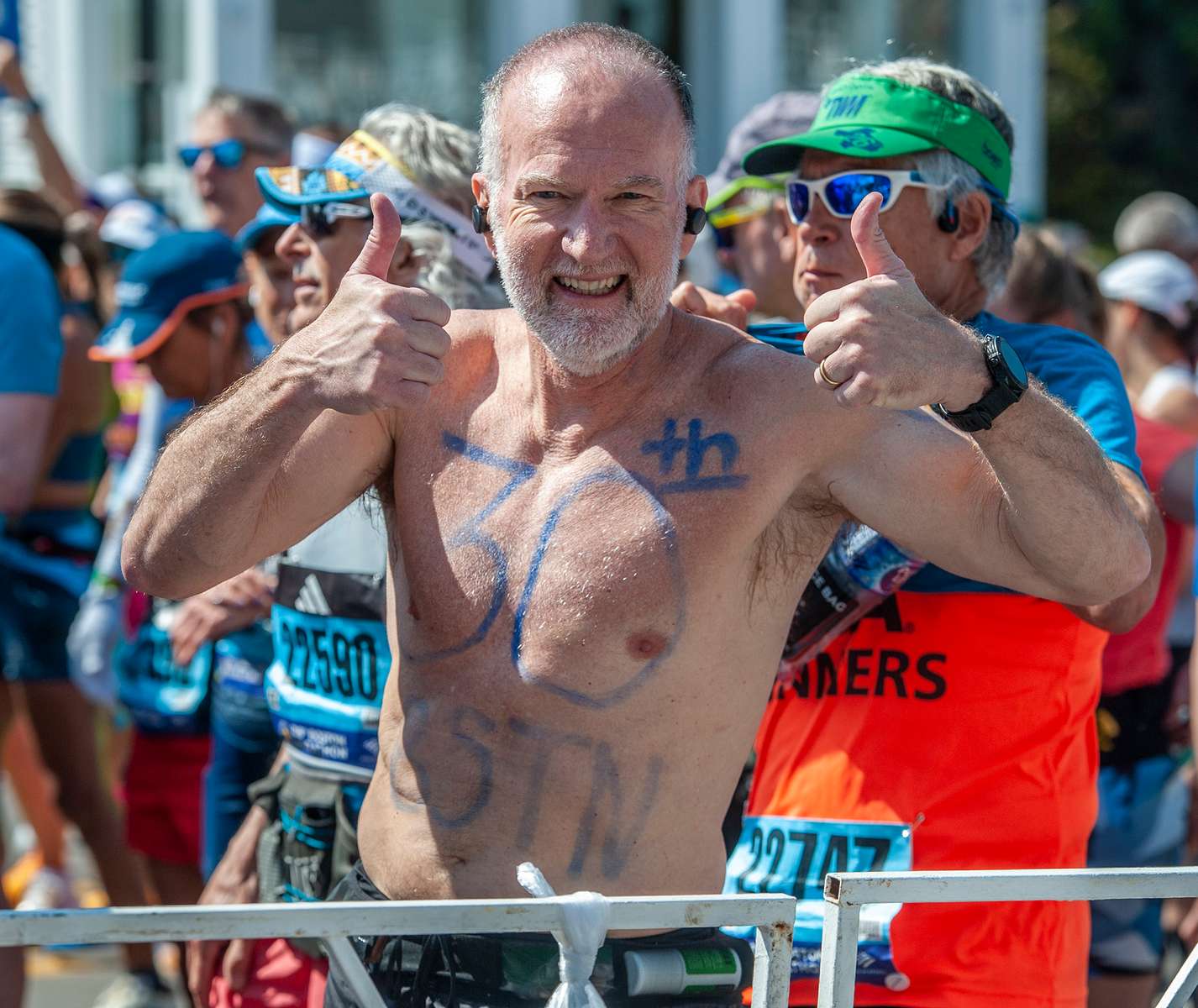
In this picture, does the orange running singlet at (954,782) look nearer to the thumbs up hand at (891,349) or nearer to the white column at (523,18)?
the thumbs up hand at (891,349)

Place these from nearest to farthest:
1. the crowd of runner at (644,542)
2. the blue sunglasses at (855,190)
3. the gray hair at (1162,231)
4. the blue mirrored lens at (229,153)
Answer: the crowd of runner at (644,542), the blue sunglasses at (855,190), the blue mirrored lens at (229,153), the gray hair at (1162,231)

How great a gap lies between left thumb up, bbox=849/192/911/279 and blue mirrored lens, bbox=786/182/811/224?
866 millimetres

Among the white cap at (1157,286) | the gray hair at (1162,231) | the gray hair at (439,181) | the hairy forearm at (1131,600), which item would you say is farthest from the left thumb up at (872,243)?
the gray hair at (1162,231)

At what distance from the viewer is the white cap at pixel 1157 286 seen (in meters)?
5.70

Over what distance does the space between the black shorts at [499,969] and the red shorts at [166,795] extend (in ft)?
7.51

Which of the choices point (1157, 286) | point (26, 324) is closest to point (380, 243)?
point (26, 324)

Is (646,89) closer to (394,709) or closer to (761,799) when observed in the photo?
(394,709)

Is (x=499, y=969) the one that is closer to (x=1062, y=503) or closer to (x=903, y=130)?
(x=1062, y=503)

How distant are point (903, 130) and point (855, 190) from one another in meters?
0.13

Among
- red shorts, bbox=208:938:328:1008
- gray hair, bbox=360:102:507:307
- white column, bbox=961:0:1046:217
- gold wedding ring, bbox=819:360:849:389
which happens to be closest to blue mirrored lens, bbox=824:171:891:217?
gray hair, bbox=360:102:507:307

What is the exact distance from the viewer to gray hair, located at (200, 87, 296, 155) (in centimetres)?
568

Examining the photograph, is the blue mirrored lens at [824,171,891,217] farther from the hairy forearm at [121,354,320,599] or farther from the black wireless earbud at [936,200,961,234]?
the hairy forearm at [121,354,320,599]

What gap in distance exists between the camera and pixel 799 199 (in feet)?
9.90

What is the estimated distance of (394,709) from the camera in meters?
2.50
